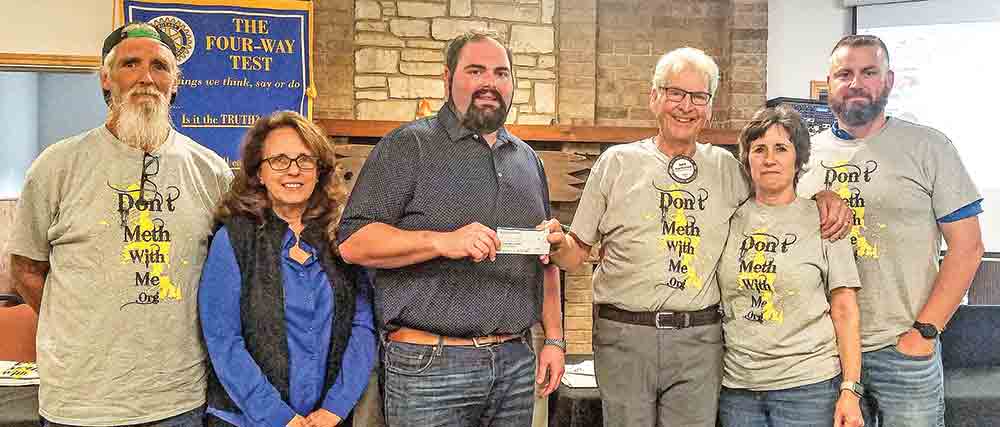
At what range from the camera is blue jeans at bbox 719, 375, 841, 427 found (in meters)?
2.15

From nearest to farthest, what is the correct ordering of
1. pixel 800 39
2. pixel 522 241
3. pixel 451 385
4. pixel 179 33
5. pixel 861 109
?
pixel 522 241, pixel 451 385, pixel 861 109, pixel 179 33, pixel 800 39

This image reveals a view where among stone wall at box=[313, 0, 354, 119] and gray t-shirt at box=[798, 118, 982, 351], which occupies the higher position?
stone wall at box=[313, 0, 354, 119]

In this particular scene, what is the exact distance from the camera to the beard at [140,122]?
6.69 ft

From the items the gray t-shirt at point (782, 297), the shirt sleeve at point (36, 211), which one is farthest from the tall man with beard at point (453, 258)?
the shirt sleeve at point (36, 211)

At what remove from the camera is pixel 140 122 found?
6.70 feet

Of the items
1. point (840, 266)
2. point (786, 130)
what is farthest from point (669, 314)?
point (786, 130)

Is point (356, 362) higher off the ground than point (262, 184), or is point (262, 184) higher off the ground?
point (262, 184)

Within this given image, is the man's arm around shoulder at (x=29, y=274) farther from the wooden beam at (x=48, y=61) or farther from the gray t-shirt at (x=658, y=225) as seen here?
the wooden beam at (x=48, y=61)

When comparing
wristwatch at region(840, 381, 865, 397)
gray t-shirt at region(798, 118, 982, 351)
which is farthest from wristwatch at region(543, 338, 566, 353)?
gray t-shirt at region(798, 118, 982, 351)

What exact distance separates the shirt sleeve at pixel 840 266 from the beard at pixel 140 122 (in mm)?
1887

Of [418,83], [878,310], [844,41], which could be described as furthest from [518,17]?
[878,310]

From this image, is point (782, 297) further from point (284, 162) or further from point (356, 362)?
point (284, 162)

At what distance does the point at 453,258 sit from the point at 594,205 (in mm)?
579

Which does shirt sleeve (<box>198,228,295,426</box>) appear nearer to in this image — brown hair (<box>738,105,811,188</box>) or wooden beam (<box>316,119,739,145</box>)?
brown hair (<box>738,105,811,188</box>)
